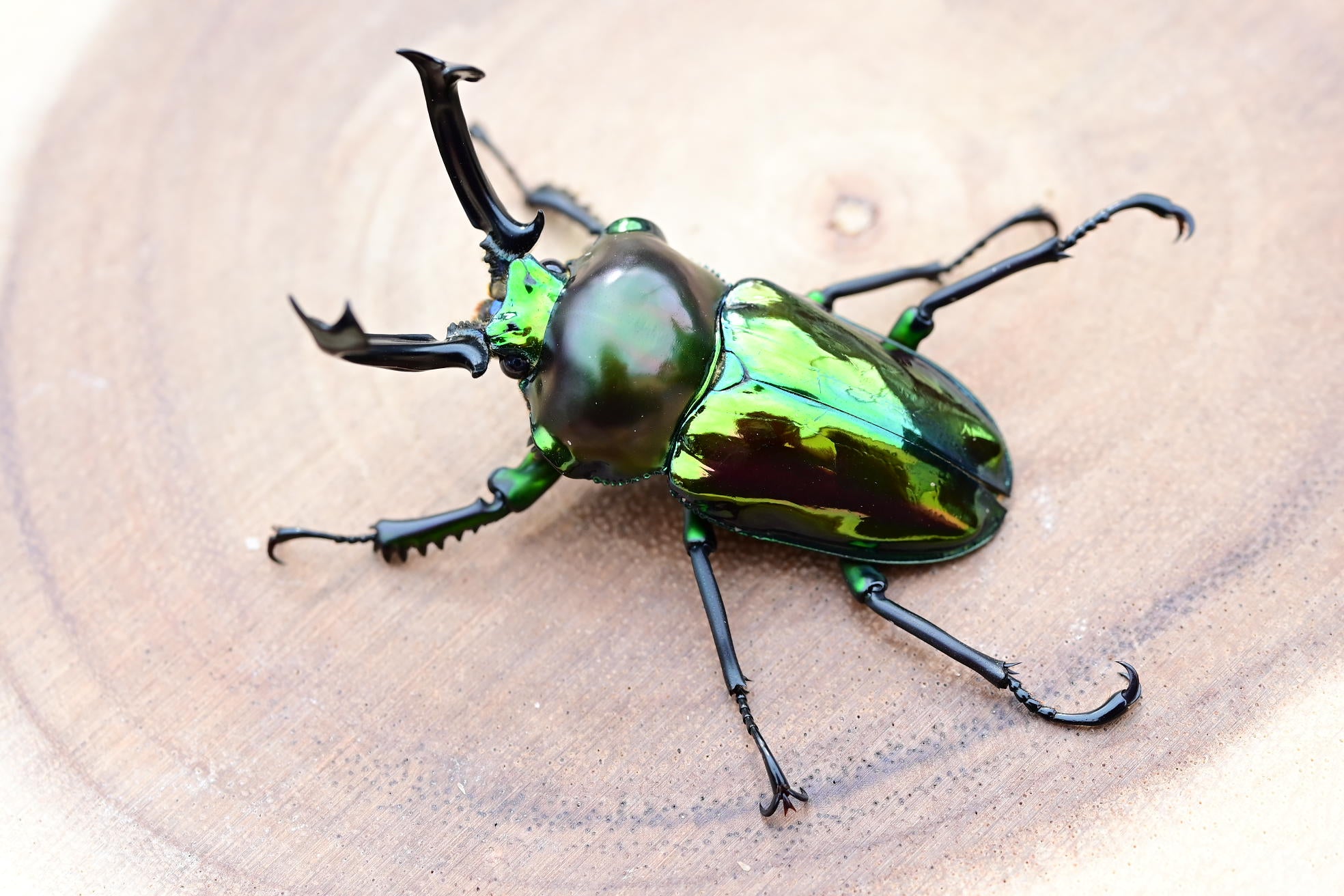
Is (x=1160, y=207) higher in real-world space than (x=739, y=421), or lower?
higher

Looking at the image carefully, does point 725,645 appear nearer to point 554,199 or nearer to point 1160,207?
point 554,199

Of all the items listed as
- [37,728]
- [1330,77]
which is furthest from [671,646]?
[1330,77]

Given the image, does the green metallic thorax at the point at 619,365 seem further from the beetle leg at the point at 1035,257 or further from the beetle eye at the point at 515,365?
the beetle leg at the point at 1035,257

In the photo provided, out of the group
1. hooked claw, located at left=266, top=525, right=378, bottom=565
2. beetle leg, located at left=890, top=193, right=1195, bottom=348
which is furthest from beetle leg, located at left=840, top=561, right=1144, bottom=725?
hooked claw, located at left=266, top=525, right=378, bottom=565

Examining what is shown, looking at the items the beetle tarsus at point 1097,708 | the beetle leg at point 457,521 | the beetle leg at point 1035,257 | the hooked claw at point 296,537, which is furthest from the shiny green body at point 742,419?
the hooked claw at point 296,537

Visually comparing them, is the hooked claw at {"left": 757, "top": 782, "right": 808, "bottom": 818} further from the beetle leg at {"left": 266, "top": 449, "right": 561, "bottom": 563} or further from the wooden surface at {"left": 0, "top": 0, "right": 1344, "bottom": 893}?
the beetle leg at {"left": 266, "top": 449, "right": 561, "bottom": 563}

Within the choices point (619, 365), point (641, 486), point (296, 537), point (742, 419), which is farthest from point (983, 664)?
point (296, 537)
